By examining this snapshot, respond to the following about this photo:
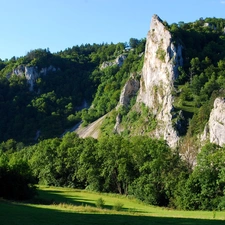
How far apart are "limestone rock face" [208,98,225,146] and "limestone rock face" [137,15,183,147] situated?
15.6 m

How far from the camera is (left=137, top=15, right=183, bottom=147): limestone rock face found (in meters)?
119

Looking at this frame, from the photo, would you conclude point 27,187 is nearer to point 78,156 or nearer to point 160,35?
point 78,156

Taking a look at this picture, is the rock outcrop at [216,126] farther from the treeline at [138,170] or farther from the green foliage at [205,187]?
the green foliage at [205,187]

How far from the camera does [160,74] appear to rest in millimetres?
137000

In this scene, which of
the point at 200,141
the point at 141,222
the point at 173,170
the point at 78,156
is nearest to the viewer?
the point at 141,222

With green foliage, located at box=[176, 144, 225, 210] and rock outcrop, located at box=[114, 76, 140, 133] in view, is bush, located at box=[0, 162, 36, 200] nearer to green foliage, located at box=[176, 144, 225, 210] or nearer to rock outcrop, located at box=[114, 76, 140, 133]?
green foliage, located at box=[176, 144, 225, 210]

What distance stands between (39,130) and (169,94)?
94.9m

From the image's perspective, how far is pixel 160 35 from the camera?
144 m

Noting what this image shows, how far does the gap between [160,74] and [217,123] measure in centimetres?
4679

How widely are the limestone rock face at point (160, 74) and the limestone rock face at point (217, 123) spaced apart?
1564 cm

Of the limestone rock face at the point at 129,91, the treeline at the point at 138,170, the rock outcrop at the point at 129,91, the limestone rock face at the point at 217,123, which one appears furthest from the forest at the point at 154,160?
the limestone rock face at the point at 129,91

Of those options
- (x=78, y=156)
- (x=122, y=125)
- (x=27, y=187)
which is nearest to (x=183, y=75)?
(x=122, y=125)

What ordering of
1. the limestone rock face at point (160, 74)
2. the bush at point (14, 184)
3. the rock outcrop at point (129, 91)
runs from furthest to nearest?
1. the rock outcrop at point (129, 91)
2. the limestone rock face at point (160, 74)
3. the bush at point (14, 184)

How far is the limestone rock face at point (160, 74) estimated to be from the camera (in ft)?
391
